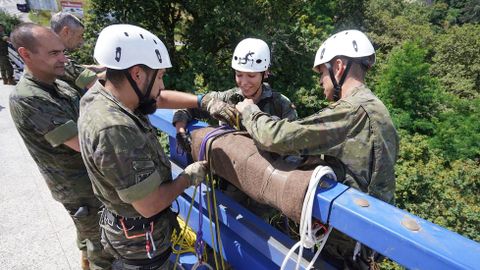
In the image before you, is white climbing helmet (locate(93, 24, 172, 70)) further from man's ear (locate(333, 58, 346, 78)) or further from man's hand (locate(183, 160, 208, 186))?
man's ear (locate(333, 58, 346, 78))

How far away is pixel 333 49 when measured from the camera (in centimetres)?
205

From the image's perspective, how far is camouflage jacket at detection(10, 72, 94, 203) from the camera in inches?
95.7

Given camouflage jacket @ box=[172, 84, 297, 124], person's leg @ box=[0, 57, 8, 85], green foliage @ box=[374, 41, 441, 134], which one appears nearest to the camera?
camouflage jacket @ box=[172, 84, 297, 124]

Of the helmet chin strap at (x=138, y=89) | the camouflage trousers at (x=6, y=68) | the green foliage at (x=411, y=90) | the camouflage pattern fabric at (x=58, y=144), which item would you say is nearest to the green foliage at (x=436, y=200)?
the camouflage pattern fabric at (x=58, y=144)

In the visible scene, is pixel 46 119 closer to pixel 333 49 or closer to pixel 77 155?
pixel 77 155

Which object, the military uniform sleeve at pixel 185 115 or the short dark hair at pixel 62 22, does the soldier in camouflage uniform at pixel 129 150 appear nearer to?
the military uniform sleeve at pixel 185 115

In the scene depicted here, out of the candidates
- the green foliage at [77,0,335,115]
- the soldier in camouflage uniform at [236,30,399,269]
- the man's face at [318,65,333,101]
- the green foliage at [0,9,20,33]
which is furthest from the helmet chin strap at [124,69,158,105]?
the green foliage at [0,9,20,33]

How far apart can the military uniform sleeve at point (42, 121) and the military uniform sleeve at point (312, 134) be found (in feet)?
5.04

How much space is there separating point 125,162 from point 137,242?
2.33ft

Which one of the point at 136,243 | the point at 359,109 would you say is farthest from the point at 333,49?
the point at 136,243

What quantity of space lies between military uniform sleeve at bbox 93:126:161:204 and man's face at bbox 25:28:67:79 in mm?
1434

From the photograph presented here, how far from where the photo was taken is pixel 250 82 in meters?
3.19

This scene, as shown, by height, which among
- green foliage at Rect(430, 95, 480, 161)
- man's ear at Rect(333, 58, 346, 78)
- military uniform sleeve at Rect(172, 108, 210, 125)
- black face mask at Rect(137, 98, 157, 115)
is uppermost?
man's ear at Rect(333, 58, 346, 78)

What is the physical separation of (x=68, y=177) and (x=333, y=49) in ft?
7.57
